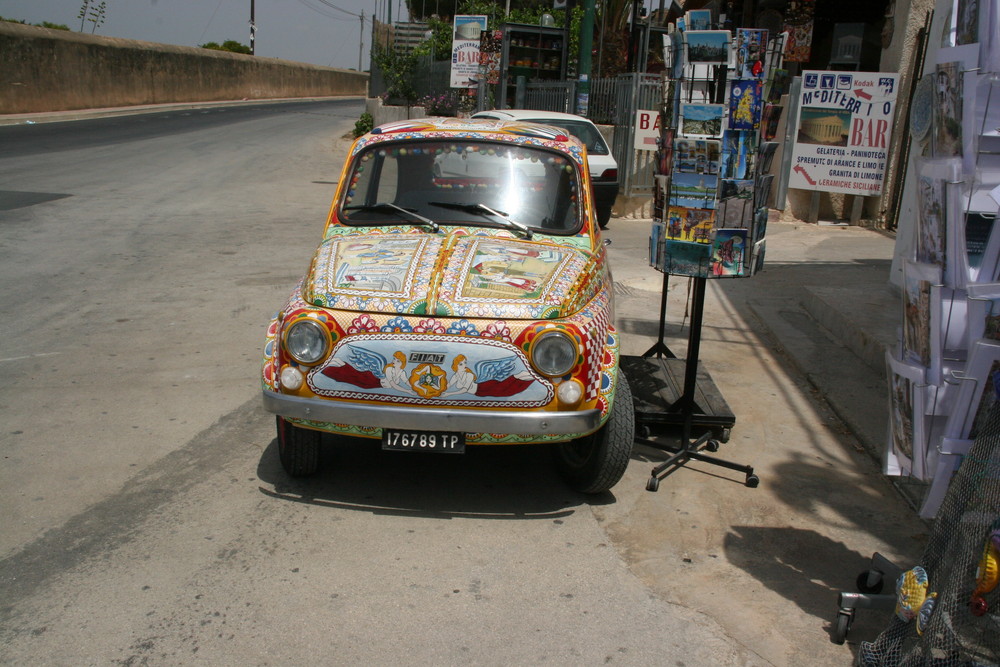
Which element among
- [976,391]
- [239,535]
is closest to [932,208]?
[976,391]

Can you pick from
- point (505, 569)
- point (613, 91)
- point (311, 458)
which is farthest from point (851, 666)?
point (613, 91)

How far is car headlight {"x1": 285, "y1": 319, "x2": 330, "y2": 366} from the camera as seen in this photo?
158 inches

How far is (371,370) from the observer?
3965 millimetres

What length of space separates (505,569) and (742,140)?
257cm

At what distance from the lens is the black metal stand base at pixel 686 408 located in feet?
15.9

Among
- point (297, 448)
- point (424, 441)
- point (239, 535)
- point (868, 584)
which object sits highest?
point (424, 441)

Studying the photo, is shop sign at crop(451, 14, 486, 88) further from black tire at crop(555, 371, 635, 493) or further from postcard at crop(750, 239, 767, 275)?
black tire at crop(555, 371, 635, 493)

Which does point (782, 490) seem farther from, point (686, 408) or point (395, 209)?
point (395, 209)

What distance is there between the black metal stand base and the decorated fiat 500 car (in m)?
0.56

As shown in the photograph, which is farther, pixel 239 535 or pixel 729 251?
pixel 729 251

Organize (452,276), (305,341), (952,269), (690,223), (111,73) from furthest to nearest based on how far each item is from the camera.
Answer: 1. (111,73)
2. (690,223)
3. (452,276)
4. (305,341)
5. (952,269)

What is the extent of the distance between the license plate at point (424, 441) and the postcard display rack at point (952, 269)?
6.13ft

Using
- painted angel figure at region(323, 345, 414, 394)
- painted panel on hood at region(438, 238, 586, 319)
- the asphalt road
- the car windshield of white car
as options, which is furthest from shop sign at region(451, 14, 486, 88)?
painted angel figure at region(323, 345, 414, 394)

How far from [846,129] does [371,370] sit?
11000mm
